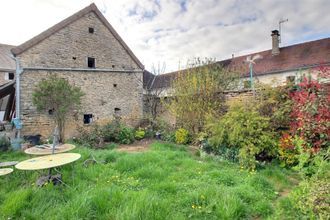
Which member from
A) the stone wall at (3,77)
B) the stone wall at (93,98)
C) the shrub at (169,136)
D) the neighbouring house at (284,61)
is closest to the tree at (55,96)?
the stone wall at (93,98)

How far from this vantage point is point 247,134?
659 cm

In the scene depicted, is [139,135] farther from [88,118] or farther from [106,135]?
[88,118]

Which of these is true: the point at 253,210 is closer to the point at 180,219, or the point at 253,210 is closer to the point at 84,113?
the point at 180,219

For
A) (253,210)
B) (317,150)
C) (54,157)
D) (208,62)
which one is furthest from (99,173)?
(208,62)

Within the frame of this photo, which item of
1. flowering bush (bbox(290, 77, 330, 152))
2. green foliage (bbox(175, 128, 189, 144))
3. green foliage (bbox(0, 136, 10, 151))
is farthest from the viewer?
green foliage (bbox(175, 128, 189, 144))

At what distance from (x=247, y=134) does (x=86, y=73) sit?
29.7 ft

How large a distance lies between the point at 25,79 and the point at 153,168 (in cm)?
825

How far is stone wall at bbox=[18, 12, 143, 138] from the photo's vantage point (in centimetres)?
1070

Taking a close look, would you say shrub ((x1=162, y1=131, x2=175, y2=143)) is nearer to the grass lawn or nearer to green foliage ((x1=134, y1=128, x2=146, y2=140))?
green foliage ((x1=134, y1=128, x2=146, y2=140))

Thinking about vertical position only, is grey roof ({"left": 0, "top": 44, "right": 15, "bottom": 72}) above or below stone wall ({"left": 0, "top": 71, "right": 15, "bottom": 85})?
→ above

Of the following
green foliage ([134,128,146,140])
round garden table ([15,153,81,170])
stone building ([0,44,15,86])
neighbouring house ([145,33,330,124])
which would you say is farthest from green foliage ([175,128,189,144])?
stone building ([0,44,15,86])

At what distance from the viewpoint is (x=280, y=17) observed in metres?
20.7

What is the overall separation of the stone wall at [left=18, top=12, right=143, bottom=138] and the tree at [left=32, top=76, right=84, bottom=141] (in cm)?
70

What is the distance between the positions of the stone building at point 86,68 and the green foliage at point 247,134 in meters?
7.75
